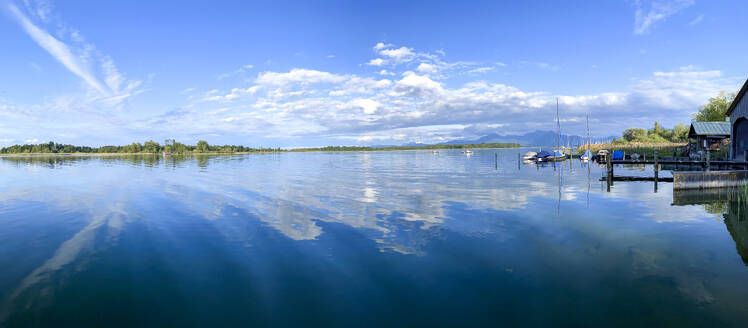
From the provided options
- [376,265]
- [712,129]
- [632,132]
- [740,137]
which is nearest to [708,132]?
[712,129]

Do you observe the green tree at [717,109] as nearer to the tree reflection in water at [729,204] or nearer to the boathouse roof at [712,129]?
the boathouse roof at [712,129]

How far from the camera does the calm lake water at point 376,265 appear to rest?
6797 millimetres

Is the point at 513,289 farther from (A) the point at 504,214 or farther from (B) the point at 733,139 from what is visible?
(B) the point at 733,139

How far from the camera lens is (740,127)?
1478 inches

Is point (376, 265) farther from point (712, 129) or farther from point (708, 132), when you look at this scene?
point (712, 129)

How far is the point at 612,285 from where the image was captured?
7.96 meters

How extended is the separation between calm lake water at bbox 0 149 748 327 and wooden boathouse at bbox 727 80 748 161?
2528 cm

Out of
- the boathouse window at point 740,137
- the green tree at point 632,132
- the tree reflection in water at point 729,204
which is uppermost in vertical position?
the green tree at point 632,132

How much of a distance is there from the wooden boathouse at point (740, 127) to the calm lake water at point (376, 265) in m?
25.3

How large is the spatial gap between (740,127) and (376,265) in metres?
48.4

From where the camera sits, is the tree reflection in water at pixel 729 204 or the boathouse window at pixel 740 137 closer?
the tree reflection in water at pixel 729 204

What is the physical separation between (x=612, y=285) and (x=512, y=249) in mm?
3020

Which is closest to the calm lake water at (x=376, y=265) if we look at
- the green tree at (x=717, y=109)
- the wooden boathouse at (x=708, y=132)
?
the wooden boathouse at (x=708, y=132)

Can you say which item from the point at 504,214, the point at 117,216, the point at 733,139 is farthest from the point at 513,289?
the point at 733,139
